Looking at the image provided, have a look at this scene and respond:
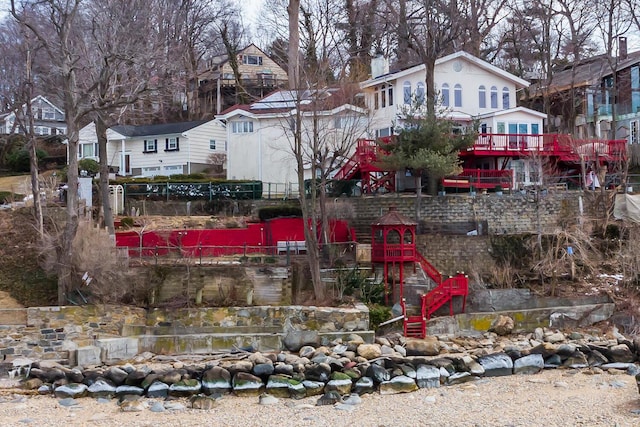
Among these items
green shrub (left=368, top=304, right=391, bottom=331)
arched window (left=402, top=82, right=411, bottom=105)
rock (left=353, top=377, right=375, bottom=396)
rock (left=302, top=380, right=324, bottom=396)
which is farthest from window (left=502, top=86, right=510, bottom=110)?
rock (left=302, top=380, right=324, bottom=396)

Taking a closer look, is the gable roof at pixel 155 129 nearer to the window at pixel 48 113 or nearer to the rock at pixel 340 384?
the window at pixel 48 113

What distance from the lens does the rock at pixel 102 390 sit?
17984 millimetres

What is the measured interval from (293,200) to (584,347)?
14.7 m

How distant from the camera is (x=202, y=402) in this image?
56.4 ft

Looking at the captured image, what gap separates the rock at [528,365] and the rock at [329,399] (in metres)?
5.61

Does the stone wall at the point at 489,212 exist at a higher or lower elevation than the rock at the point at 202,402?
higher

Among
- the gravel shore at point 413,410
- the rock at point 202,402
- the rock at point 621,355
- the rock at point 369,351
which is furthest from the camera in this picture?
the rock at point 621,355

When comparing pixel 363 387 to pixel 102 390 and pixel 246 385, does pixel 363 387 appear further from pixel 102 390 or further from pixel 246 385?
pixel 102 390

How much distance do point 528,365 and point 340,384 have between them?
5719mm

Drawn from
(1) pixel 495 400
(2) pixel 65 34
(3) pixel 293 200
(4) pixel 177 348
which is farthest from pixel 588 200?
(2) pixel 65 34

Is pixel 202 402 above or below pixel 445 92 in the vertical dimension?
below

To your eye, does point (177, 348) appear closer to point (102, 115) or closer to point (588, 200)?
point (102, 115)

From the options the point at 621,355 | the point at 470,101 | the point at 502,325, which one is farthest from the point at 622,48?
the point at 621,355

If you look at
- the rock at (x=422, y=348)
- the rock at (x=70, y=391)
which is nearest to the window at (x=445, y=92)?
the rock at (x=422, y=348)
